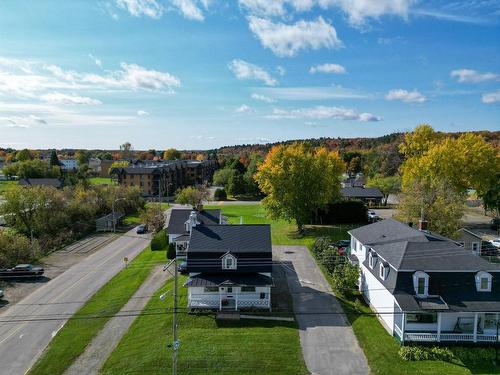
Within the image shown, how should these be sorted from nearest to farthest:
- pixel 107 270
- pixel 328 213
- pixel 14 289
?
pixel 14 289 → pixel 107 270 → pixel 328 213

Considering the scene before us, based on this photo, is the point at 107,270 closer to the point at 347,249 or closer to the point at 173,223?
the point at 173,223

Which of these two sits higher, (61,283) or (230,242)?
(230,242)

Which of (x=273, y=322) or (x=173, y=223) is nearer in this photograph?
(x=273, y=322)

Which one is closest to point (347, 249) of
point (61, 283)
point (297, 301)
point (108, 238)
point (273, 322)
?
point (297, 301)

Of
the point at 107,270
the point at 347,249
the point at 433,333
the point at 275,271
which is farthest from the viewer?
the point at 347,249

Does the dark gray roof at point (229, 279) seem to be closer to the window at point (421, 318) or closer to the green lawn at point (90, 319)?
the green lawn at point (90, 319)

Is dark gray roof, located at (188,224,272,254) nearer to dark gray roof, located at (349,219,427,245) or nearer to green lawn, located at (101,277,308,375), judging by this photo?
green lawn, located at (101,277,308,375)
